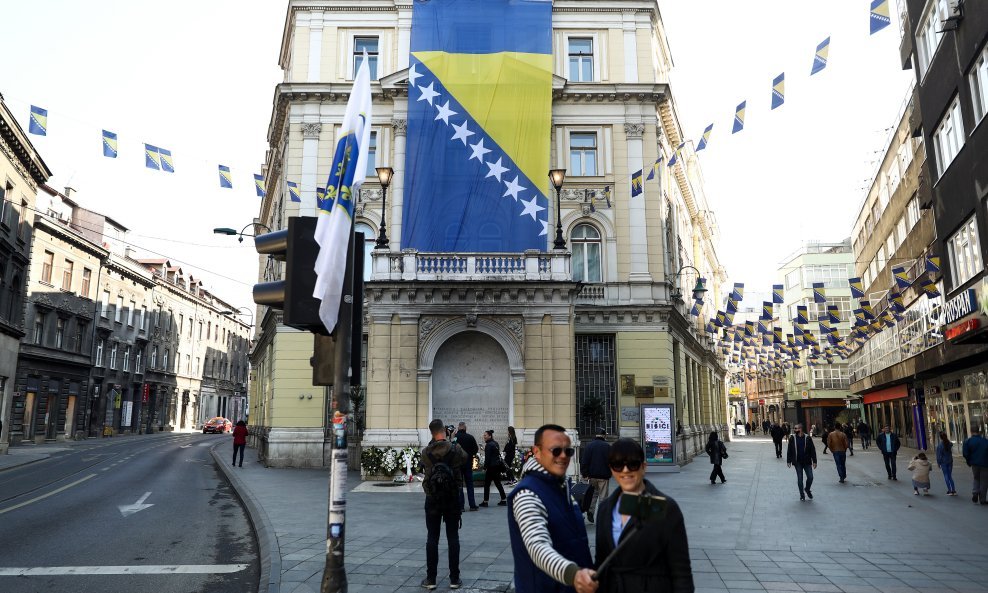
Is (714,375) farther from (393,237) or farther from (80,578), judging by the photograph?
(80,578)

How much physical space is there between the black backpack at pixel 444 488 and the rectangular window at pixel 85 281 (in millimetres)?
49190

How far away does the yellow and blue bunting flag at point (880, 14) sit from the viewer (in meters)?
12.1

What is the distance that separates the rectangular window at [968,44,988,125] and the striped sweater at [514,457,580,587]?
62.6 feet

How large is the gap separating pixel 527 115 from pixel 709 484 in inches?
576

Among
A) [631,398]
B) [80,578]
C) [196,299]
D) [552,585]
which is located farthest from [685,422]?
[196,299]

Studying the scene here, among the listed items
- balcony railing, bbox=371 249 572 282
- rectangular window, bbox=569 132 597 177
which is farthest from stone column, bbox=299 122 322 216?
rectangular window, bbox=569 132 597 177

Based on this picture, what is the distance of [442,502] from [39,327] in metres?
45.0

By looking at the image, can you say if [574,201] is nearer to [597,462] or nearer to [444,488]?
[597,462]

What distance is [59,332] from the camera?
45875mm

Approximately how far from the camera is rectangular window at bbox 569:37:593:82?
29.1 metres

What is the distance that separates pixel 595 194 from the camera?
27.8 metres

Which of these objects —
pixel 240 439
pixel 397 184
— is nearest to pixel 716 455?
pixel 397 184

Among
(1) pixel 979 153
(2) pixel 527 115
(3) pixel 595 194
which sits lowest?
(1) pixel 979 153

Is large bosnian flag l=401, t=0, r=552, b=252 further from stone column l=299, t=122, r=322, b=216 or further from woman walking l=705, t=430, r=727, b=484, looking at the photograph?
woman walking l=705, t=430, r=727, b=484
